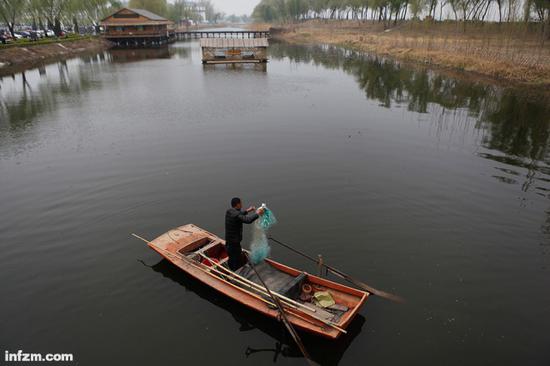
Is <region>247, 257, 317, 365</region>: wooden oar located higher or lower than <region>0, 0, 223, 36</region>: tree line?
lower

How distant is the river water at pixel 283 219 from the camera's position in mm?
9086

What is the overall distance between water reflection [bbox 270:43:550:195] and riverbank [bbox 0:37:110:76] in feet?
161

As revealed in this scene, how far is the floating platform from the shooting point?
58656mm

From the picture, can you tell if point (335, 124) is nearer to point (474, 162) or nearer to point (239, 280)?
point (474, 162)

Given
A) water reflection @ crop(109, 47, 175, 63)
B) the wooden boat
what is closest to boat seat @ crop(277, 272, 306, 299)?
the wooden boat

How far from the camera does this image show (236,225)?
10.2 meters

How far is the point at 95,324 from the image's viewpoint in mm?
9469

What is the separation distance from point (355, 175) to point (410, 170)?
3.01 meters

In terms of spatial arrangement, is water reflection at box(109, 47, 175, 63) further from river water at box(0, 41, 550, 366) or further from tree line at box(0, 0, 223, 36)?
river water at box(0, 41, 550, 366)

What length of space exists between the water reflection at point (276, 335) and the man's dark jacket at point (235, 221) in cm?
182

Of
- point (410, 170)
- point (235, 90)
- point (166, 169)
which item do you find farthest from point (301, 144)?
point (235, 90)

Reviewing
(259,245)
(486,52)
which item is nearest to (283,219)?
(259,245)

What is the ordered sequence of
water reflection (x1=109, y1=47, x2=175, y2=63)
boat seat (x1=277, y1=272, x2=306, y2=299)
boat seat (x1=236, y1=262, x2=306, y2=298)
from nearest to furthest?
boat seat (x1=277, y1=272, x2=306, y2=299) → boat seat (x1=236, y1=262, x2=306, y2=298) → water reflection (x1=109, y1=47, x2=175, y2=63)

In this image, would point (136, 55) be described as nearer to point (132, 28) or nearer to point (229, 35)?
point (132, 28)
